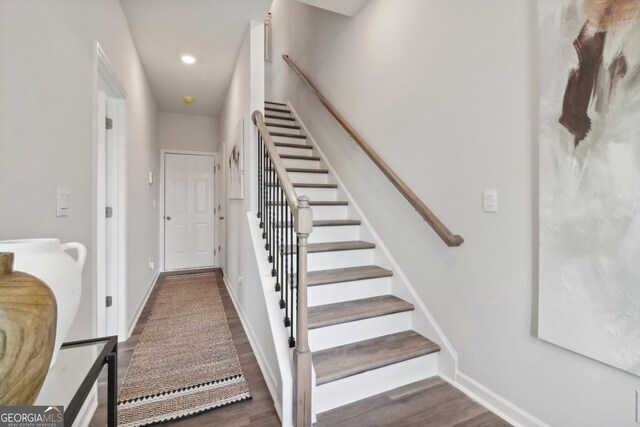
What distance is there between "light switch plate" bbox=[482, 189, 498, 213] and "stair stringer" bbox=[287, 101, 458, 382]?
2.65 feet

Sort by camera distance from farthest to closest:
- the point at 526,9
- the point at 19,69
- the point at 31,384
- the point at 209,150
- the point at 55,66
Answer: the point at 209,150 → the point at 526,9 → the point at 55,66 → the point at 19,69 → the point at 31,384

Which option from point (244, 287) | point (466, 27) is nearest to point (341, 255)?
point (244, 287)

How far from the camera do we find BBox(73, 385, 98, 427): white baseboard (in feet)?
4.63

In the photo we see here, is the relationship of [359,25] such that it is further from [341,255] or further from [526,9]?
[341,255]

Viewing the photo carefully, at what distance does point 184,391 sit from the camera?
1759mm

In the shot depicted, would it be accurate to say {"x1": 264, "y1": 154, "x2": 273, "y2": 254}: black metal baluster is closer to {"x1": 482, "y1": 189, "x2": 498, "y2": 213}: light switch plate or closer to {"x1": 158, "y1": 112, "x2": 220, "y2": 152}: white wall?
{"x1": 482, "y1": 189, "x2": 498, "y2": 213}: light switch plate

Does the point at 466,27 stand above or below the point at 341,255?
above

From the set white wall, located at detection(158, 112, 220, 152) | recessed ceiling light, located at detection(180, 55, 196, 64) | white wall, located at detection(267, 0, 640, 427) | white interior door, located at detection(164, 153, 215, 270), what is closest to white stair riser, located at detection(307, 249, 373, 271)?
white wall, located at detection(267, 0, 640, 427)

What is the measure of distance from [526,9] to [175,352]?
121 inches

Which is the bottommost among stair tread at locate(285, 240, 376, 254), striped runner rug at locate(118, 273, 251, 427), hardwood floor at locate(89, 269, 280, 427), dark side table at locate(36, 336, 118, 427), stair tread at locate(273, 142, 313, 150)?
hardwood floor at locate(89, 269, 280, 427)

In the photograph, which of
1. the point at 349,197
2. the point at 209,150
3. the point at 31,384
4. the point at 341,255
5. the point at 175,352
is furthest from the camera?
the point at 209,150

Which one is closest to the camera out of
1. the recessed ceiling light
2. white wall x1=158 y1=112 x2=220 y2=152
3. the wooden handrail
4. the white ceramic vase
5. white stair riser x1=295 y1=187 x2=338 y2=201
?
the white ceramic vase

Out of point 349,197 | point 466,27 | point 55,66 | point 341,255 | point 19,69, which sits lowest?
point 341,255

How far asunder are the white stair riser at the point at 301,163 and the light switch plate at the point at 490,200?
2146mm
